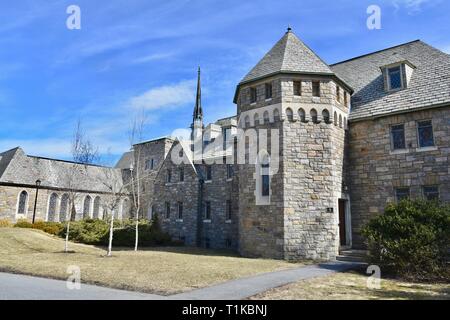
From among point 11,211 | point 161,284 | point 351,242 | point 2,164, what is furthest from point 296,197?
point 2,164

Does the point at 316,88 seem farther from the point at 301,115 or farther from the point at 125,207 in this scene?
the point at 125,207

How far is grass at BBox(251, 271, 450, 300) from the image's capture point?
342 inches

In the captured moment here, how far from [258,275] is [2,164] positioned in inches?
1294

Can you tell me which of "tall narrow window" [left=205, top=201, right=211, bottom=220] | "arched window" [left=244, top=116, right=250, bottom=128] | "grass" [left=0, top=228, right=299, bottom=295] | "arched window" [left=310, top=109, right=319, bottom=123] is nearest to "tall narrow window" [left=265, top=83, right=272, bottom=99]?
"arched window" [left=244, top=116, right=250, bottom=128]

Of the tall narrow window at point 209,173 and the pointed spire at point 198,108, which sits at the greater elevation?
the pointed spire at point 198,108

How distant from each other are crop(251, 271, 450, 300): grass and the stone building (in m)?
5.47

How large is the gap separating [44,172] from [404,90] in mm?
34614

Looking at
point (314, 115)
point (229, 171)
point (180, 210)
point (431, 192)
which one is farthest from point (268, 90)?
point (180, 210)

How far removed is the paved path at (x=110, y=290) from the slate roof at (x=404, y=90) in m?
11.1

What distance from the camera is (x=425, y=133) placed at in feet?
56.4

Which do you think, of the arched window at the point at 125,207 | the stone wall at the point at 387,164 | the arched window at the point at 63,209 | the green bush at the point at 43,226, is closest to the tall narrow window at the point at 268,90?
the stone wall at the point at 387,164

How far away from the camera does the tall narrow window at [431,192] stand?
53.9 feet

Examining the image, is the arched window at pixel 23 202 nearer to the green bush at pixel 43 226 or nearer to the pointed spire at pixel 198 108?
the green bush at pixel 43 226

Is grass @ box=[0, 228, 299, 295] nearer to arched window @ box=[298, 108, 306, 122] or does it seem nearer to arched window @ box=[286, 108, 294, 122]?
arched window @ box=[286, 108, 294, 122]
